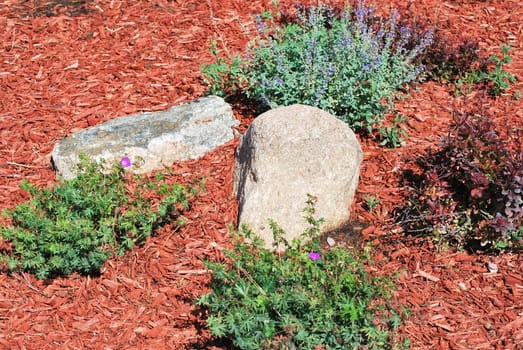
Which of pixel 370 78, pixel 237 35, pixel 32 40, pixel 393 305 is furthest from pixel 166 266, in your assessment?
pixel 32 40

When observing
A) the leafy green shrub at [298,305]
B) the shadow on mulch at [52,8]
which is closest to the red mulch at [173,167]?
the shadow on mulch at [52,8]

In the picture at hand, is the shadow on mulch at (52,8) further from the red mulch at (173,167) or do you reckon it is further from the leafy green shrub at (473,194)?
the leafy green shrub at (473,194)

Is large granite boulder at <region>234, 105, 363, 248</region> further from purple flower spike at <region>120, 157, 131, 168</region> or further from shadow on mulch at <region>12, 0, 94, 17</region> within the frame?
shadow on mulch at <region>12, 0, 94, 17</region>

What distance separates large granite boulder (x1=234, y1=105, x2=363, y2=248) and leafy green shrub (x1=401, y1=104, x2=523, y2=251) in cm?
51

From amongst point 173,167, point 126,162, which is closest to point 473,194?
point 173,167

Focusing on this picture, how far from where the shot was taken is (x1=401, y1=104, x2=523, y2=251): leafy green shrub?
4383mm

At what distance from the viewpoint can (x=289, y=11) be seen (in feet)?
22.7

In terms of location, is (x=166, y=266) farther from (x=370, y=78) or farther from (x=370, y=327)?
(x=370, y=78)

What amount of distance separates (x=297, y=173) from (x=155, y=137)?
123 centimetres

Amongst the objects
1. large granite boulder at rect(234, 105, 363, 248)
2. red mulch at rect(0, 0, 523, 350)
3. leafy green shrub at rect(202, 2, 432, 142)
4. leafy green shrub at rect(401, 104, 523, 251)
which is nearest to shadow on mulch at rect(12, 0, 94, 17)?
red mulch at rect(0, 0, 523, 350)

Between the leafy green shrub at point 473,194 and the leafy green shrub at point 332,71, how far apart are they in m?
0.82

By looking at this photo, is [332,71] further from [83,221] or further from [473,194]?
[83,221]

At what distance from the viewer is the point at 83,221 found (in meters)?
4.32

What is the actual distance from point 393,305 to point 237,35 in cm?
337
